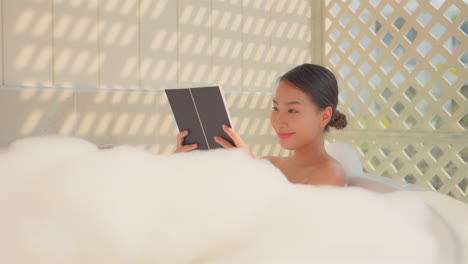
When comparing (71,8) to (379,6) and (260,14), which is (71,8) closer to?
(260,14)

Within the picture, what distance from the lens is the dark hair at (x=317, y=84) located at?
165cm

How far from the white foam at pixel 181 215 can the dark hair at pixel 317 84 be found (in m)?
0.62

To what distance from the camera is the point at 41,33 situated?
2.19 metres

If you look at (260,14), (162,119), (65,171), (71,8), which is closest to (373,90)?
(260,14)

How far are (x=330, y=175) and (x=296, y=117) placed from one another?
8.8 inches

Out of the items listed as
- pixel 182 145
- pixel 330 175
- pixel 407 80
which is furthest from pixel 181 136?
pixel 407 80

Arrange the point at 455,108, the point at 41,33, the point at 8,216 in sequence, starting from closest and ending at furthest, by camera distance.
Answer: the point at 8,216
the point at 41,33
the point at 455,108

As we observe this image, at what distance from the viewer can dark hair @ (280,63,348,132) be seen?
5.40ft

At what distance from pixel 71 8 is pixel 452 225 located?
184 centimetres

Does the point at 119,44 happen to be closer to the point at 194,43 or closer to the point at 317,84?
the point at 194,43

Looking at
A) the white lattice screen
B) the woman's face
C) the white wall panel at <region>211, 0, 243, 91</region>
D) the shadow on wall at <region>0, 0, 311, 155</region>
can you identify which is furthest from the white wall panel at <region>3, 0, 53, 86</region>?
the white lattice screen

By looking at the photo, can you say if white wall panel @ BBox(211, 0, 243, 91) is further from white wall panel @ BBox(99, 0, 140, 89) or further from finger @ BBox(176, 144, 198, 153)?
finger @ BBox(176, 144, 198, 153)

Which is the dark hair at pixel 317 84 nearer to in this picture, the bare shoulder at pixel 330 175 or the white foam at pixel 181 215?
the bare shoulder at pixel 330 175

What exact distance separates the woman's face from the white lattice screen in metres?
1.34
